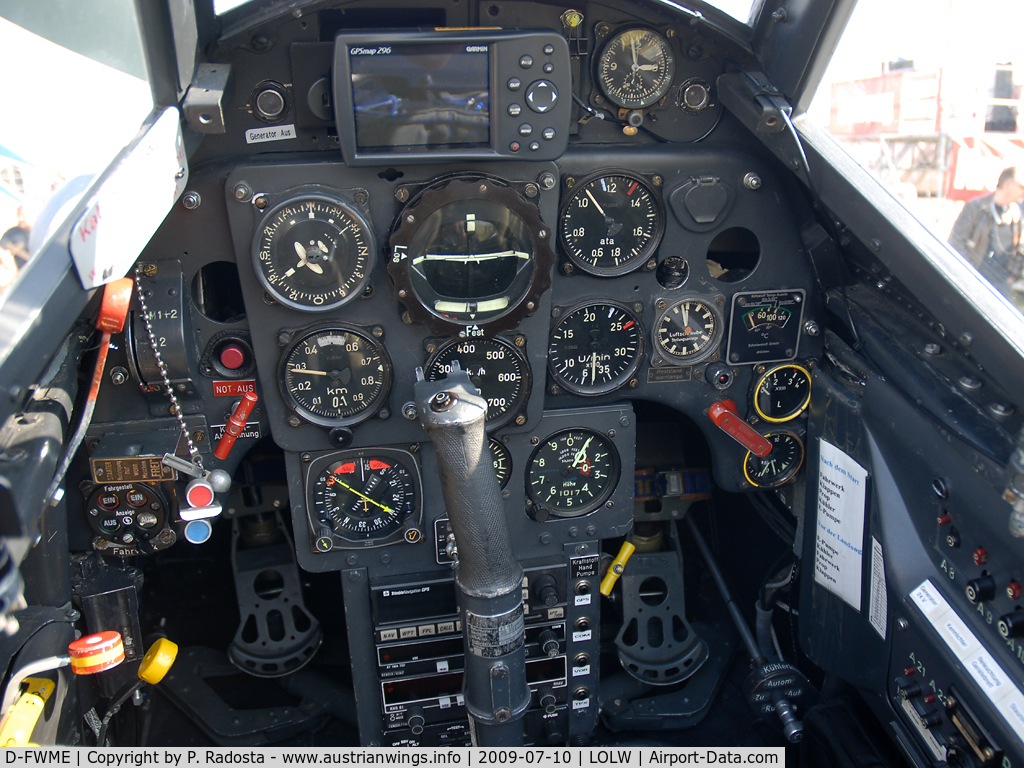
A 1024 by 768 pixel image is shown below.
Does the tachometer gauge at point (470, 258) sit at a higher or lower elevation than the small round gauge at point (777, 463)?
higher

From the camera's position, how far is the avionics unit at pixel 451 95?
6.82 feet

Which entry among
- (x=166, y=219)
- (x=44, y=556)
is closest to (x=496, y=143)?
(x=166, y=219)

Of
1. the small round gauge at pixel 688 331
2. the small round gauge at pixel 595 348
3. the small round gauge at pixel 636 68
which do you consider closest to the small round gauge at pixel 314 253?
the small round gauge at pixel 595 348

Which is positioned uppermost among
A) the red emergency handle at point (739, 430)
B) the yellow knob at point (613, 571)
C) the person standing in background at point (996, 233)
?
the person standing in background at point (996, 233)

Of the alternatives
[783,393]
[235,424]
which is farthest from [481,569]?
[783,393]

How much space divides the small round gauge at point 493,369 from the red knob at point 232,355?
21.6 inches

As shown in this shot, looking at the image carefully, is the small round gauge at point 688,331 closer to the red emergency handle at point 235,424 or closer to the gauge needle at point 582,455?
the gauge needle at point 582,455

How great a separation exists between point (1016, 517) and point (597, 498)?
133cm

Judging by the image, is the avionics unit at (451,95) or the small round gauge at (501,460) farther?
the small round gauge at (501,460)

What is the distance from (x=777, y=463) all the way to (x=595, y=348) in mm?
785

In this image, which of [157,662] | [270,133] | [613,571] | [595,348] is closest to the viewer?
[270,133]

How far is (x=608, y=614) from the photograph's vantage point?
11.2 feet

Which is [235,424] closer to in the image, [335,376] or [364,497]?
[335,376]

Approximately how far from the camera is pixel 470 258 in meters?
2.34
